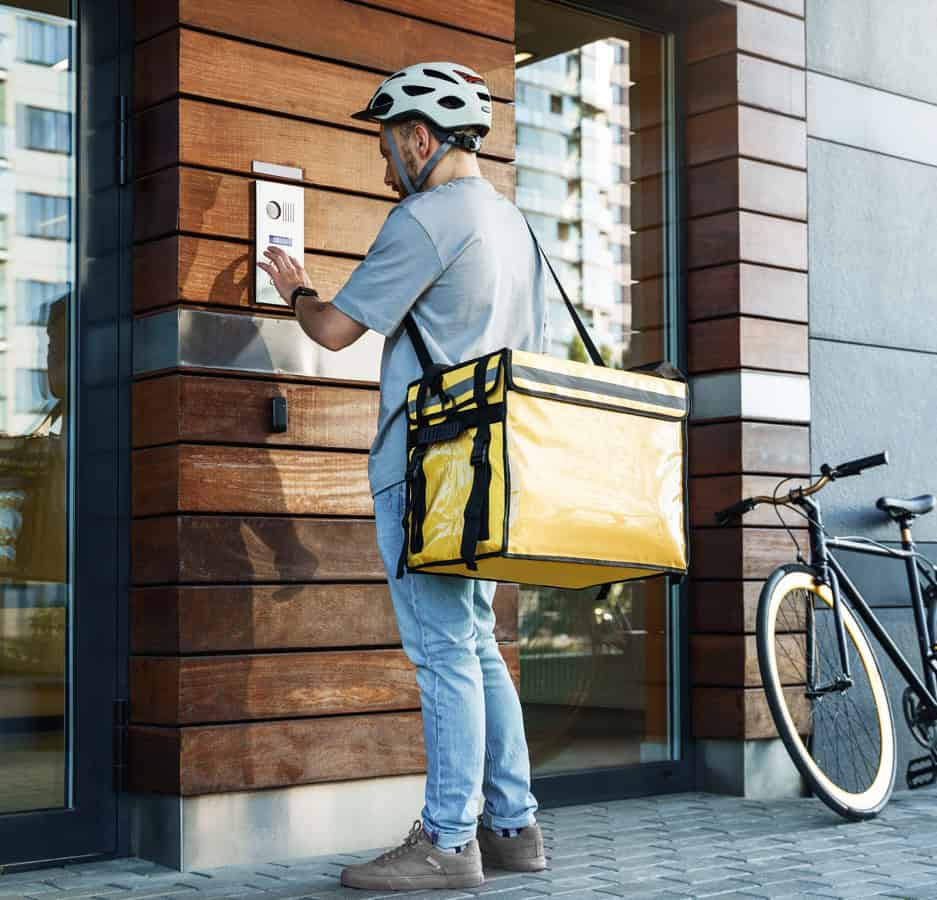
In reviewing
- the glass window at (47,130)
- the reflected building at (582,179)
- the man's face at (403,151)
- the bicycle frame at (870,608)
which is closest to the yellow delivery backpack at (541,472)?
the man's face at (403,151)

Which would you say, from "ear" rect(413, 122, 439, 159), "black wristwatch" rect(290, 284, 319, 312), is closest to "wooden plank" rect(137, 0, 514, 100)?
"ear" rect(413, 122, 439, 159)

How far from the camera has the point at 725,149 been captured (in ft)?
18.6

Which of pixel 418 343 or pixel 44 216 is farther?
pixel 44 216

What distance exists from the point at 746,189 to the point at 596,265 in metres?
0.62

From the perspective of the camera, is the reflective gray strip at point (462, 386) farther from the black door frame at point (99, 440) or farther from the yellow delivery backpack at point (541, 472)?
the black door frame at point (99, 440)

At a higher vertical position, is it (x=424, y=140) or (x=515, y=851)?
(x=424, y=140)

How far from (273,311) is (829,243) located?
2520 mm

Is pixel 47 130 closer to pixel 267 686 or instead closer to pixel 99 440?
pixel 99 440

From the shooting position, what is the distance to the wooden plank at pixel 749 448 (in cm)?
551

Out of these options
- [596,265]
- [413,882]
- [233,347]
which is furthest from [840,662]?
[233,347]

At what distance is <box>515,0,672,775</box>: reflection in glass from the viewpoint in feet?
17.4

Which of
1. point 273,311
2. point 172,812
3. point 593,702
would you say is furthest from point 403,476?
point 593,702

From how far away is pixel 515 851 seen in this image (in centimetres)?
391

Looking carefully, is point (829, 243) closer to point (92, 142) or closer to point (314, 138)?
point (314, 138)
